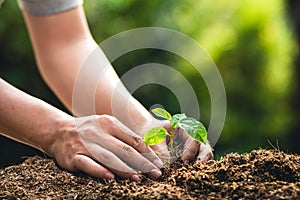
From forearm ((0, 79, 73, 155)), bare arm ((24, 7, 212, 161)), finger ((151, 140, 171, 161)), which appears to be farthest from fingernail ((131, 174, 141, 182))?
bare arm ((24, 7, 212, 161))

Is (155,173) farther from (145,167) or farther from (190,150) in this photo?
(190,150)

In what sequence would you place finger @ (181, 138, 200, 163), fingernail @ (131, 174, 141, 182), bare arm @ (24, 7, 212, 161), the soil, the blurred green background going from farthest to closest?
the blurred green background < bare arm @ (24, 7, 212, 161) < finger @ (181, 138, 200, 163) < fingernail @ (131, 174, 141, 182) < the soil

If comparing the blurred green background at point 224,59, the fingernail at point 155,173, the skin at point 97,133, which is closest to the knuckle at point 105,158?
the skin at point 97,133

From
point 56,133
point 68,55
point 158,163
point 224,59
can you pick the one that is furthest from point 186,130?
point 224,59

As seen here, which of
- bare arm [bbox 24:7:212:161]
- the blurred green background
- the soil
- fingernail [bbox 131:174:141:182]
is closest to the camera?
the soil

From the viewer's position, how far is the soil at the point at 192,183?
1335 millimetres

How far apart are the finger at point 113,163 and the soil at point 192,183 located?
Answer: 0.07ft

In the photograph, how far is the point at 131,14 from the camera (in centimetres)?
333

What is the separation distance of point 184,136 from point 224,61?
1.86m

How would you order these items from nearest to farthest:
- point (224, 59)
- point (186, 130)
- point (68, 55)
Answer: point (186, 130) < point (68, 55) < point (224, 59)

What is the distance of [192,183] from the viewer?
4.57 ft

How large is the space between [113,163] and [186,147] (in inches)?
8.9

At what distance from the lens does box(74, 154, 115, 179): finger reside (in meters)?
1.45

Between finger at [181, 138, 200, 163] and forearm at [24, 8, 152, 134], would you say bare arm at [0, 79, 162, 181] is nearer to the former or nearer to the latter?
finger at [181, 138, 200, 163]
